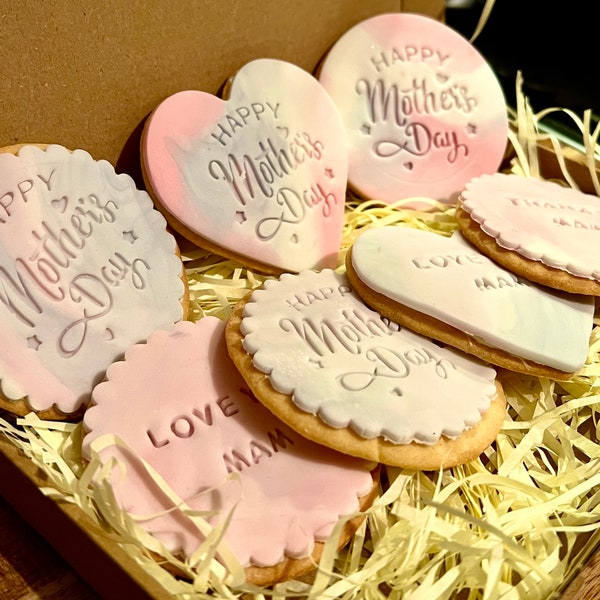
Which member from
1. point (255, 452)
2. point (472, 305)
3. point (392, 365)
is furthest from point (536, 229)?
point (255, 452)

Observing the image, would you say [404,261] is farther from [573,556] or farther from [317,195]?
[573,556]

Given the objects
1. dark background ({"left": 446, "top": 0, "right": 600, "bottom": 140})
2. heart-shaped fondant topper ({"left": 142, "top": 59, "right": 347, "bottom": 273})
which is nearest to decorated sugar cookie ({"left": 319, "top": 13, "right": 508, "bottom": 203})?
heart-shaped fondant topper ({"left": 142, "top": 59, "right": 347, "bottom": 273})

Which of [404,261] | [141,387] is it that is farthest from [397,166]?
[141,387]

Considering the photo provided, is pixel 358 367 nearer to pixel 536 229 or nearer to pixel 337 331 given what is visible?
pixel 337 331

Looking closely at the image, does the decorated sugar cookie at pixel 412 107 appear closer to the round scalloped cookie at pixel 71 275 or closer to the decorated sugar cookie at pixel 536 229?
the decorated sugar cookie at pixel 536 229

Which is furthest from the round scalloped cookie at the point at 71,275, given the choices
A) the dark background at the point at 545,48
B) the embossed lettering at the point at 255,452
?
the dark background at the point at 545,48

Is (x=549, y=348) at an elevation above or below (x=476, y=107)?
below

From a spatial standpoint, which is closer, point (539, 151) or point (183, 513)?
point (183, 513)
